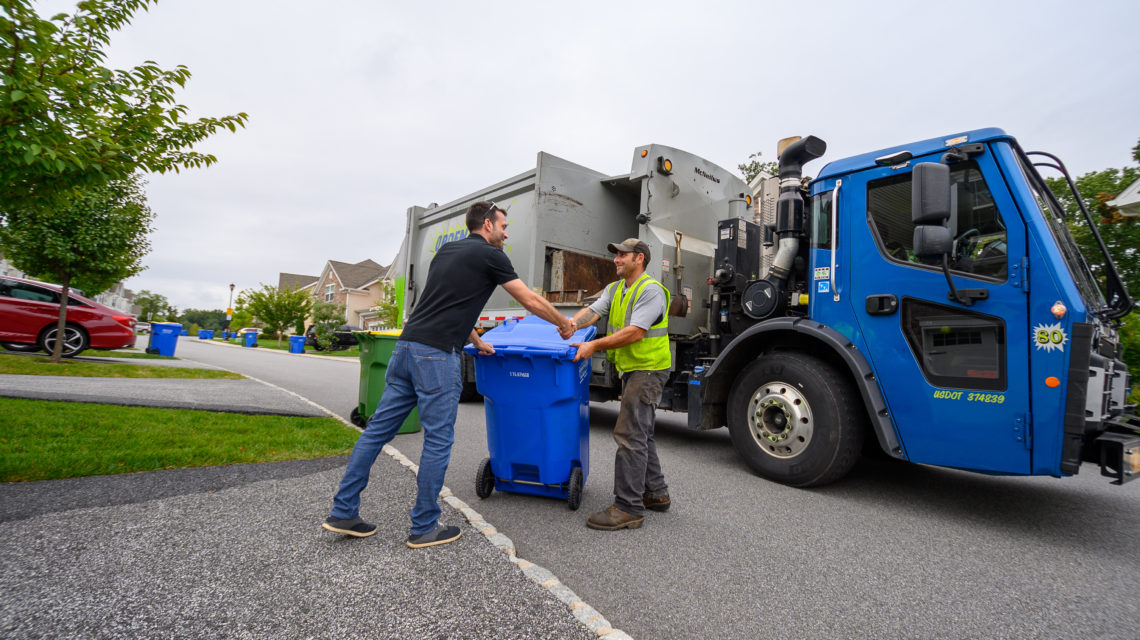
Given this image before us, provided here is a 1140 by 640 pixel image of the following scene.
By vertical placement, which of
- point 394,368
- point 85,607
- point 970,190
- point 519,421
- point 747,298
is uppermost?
point 970,190

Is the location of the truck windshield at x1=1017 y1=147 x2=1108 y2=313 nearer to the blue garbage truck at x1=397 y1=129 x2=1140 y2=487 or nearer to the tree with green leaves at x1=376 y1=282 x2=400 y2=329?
the blue garbage truck at x1=397 y1=129 x2=1140 y2=487

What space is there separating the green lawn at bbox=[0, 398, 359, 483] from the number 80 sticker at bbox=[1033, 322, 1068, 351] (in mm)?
4965

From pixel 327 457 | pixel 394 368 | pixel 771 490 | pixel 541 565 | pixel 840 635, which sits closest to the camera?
pixel 840 635

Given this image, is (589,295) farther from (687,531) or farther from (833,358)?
(687,531)

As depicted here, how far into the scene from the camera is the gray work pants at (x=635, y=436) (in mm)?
3195

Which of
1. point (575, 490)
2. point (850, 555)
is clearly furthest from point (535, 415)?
point (850, 555)

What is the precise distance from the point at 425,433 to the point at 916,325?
3.20 metres

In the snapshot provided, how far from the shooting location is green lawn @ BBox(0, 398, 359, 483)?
3676 millimetres

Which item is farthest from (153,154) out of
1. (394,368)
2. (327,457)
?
(394,368)

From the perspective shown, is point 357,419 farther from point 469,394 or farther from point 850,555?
point 850,555

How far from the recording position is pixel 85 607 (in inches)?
77.9

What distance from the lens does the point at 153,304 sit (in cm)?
7788

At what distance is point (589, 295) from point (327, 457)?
3286mm

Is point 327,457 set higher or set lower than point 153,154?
lower
